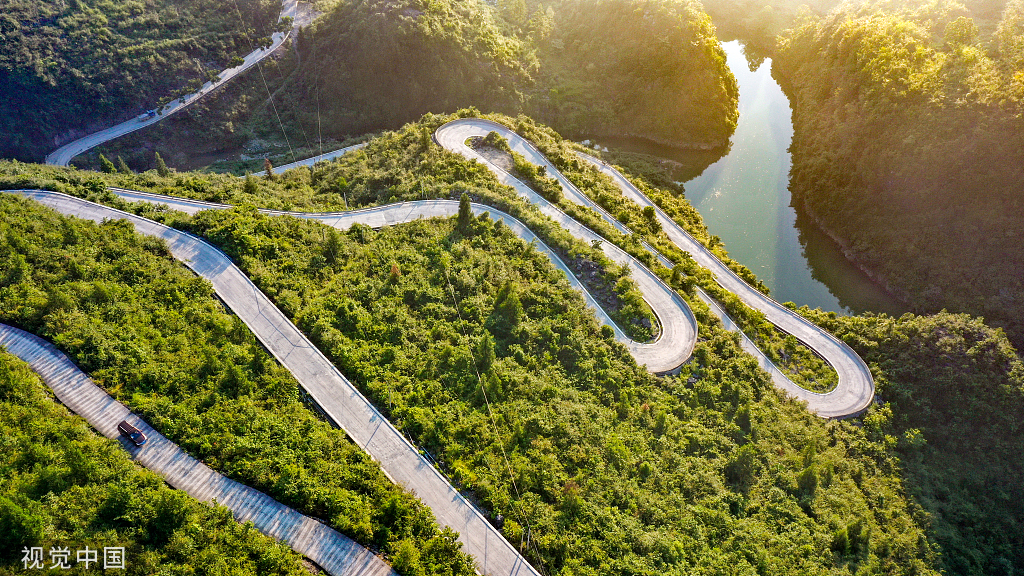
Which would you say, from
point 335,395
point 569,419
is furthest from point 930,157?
point 335,395

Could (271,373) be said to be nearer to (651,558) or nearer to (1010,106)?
(651,558)

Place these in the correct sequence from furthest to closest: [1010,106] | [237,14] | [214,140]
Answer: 1. [237,14]
2. [214,140]
3. [1010,106]

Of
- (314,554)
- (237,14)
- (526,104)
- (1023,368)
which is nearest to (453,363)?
(314,554)

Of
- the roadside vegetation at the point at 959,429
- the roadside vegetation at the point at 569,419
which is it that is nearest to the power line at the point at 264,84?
the roadside vegetation at the point at 569,419

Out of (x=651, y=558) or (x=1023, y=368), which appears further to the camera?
(x=1023, y=368)

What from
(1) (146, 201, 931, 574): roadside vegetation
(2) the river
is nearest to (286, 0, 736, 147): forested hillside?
(2) the river

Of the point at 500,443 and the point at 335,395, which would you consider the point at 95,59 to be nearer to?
the point at 335,395
